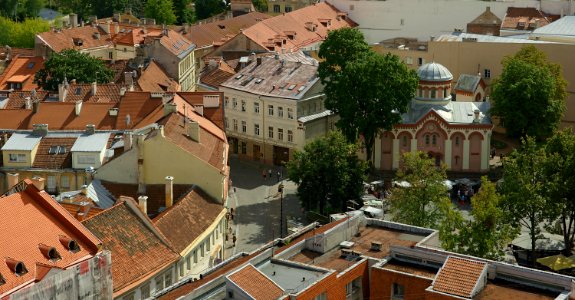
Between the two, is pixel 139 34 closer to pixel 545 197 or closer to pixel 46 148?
pixel 46 148

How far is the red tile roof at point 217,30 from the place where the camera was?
11664 cm

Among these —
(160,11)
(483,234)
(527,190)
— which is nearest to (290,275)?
(483,234)

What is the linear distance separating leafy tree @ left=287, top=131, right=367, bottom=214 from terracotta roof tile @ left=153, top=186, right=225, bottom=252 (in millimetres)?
9765

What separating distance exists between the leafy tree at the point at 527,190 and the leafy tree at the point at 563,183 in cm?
41

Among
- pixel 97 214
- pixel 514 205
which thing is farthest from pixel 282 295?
pixel 514 205

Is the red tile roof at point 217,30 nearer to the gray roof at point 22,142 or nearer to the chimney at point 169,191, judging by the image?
the gray roof at point 22,142

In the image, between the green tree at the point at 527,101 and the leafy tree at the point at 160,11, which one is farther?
the leafy tree at the point at 160,11

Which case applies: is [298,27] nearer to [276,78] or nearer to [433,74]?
[276,78]

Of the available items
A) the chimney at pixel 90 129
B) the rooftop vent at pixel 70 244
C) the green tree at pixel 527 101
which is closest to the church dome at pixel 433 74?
the green tree at pixel 527 101

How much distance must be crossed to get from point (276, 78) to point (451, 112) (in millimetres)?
15295

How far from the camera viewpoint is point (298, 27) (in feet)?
383

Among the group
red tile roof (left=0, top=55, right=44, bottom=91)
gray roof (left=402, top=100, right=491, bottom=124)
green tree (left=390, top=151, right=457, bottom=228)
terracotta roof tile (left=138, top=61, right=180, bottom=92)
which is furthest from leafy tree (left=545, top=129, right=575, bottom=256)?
red tile roof (left=0, top=55, right=44, bottom=91)

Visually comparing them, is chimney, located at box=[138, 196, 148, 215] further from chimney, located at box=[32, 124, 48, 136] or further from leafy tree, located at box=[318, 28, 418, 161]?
leafy tree, located at box=[318, 28, 418, 161]

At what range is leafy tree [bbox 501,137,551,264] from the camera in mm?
57906
